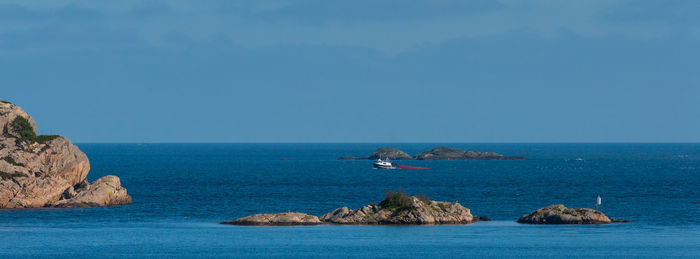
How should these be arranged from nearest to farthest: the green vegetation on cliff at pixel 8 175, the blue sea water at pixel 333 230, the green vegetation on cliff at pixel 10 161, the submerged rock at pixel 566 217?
the blue sea water at pixel 333 230 < the submerged rock at pixel 566 217 < the green vegetation on cliff at pixel 8 175 < the green vegetation on cliff at pixel 10 161

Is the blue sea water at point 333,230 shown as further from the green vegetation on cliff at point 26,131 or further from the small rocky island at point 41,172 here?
the green vegetation on cliff at point 26,131

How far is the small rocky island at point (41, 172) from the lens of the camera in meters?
112

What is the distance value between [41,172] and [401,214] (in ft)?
152

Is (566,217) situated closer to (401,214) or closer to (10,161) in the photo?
(401,214)

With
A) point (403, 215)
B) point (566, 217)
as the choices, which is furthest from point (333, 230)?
point (566, 217)

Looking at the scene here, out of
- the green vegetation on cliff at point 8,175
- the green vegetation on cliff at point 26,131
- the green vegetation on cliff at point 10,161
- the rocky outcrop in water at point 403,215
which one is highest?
the green vegetation on cliff at point 26,131

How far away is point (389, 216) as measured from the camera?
9256 centimetres

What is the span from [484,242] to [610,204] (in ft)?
157

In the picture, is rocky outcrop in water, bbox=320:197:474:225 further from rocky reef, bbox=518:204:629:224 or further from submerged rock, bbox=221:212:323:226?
rocky reef, bbox=518:204:629:224

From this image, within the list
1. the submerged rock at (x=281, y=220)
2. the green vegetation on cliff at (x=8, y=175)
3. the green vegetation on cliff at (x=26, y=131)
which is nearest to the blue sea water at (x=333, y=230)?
the submerged rock at (x=281, y=220)

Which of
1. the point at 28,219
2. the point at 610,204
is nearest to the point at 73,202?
the point at 28,219

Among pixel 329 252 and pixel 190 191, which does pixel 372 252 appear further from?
pixel 190 191

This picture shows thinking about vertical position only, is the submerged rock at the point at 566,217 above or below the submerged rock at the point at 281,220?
above

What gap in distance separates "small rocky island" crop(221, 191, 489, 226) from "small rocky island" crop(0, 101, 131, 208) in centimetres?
2890
